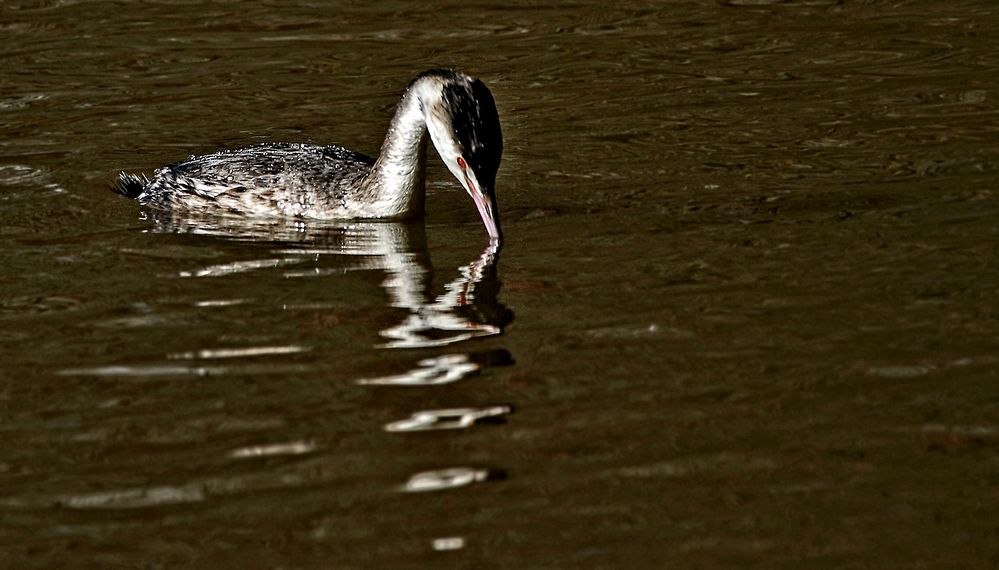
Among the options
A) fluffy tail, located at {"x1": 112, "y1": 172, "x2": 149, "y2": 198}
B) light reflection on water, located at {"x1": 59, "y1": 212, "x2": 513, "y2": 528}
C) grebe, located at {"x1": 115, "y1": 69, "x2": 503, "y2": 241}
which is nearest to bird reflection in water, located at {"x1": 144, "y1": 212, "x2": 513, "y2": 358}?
light reflection on water, located at {"x1": 59, "y1": 212, "x2": 513, "y2": 528}

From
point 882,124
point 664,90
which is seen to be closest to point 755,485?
point 882,124

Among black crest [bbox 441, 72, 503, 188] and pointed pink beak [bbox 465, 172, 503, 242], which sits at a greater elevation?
black crest [bbox 441, 72, 503, 188]

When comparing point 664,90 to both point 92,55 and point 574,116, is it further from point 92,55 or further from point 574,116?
point 92,55

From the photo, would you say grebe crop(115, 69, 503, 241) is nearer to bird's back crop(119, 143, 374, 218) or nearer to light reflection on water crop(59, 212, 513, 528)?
bird's back crop(119, 143, 374, 218)

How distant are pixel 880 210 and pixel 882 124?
2118 millimetres

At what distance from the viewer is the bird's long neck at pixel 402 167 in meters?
9.80

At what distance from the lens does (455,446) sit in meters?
6.12

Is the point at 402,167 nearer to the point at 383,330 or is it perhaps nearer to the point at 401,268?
the point at 401,268

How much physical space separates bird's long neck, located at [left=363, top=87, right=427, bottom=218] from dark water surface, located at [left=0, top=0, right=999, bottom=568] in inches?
9.9

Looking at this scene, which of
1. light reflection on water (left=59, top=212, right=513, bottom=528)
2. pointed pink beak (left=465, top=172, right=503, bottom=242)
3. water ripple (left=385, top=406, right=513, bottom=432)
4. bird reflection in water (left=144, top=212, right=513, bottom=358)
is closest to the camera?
light reflection on water (left=59, top=212, right=513, bottom=528)

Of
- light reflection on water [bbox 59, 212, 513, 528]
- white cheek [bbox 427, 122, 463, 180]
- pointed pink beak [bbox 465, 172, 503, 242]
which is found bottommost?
light reflection on water [bbox 59, 212, 513, 528]

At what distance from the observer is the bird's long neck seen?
9.80 metres

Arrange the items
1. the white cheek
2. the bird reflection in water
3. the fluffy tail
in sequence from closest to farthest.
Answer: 1. the bird reflection in water
2. the white cheek
3. the fluffy tail

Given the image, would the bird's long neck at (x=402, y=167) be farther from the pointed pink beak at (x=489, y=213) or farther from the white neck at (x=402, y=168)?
the pointed pink beak at (x=489, y=213)
